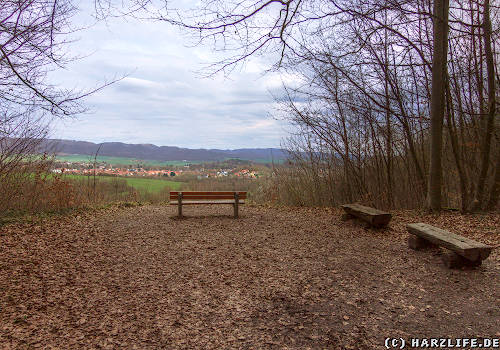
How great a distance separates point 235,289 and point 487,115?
6.10m

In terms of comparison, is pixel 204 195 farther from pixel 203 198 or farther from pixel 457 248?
pixel 457 248

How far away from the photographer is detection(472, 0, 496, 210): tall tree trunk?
6.10 m

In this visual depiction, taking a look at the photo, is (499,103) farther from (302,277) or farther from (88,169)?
(88,169)

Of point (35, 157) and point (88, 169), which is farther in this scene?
point (88, 169)

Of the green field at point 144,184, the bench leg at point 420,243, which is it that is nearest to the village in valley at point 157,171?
the green field at point 144,184

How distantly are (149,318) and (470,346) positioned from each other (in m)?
2.40

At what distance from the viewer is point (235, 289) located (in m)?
3.33

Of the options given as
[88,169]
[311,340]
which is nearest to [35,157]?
[88,169]

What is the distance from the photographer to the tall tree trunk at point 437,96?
20.2 ft

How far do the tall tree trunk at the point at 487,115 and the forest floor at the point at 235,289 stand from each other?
139cm

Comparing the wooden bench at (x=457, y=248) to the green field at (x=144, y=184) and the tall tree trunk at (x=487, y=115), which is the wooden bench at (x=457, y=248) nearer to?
the tall tree trunk at (x=487, y=115)

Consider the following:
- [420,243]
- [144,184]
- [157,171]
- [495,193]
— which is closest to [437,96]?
[495,193]

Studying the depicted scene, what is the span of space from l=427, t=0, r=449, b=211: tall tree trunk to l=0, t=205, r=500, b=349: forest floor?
882mm

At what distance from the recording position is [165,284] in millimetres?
3473
